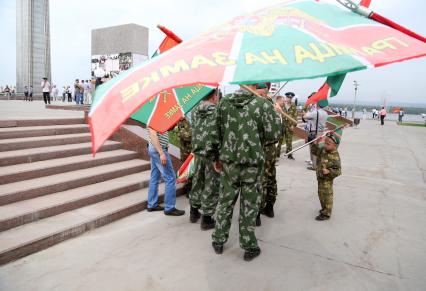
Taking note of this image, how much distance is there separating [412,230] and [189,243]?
336 cm

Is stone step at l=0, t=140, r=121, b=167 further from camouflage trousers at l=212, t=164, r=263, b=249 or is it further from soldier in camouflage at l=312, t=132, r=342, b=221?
soldier in camouflage at l=312, t=132, r=342, b=221

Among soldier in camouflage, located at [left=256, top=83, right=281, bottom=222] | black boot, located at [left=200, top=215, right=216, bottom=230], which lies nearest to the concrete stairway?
black boot, located at [left=200, top=215, right=216, bottom=230]

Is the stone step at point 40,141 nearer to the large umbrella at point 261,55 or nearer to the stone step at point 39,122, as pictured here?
the stone step at point 39,122

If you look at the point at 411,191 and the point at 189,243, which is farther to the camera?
the point at 411,191

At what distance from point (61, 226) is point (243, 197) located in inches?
97.2

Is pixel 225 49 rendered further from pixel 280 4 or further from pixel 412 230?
pixel 412 230

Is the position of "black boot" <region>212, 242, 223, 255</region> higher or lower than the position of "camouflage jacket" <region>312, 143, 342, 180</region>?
lower

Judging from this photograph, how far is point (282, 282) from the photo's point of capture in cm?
309

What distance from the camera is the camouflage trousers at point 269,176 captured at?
4500mm

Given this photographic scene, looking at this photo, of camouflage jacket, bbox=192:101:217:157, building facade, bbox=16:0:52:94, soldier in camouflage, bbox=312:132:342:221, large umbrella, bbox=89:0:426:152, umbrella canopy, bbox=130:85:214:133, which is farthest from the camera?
building facade, bbox=16:0:52:94

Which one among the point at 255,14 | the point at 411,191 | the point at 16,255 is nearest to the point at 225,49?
the point at 255,14

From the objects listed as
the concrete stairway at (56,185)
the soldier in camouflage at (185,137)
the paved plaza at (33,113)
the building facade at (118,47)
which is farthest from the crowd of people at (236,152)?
the building facade at (118,47)

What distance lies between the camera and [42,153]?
5586 mm

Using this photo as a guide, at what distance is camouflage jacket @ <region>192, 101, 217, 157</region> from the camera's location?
11.5 feet
